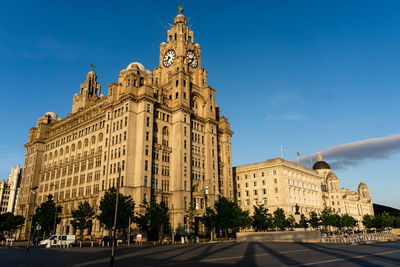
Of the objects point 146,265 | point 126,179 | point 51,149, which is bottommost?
point 146,265

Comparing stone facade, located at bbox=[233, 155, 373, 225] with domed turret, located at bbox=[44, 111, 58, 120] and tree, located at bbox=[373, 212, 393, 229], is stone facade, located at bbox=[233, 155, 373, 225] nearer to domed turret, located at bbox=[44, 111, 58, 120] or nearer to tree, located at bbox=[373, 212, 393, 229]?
tree, located at bbox=[373, 212, 393, 229]

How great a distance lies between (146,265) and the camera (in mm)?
23641

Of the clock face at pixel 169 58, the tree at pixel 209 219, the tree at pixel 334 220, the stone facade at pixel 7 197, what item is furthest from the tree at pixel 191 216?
the stone facade at pixel 7 197

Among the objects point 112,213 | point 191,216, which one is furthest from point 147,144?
point 112,213

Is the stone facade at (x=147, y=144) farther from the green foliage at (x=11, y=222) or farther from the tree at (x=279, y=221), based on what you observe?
the tree at (x=279, y=221)

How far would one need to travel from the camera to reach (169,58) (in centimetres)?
9775

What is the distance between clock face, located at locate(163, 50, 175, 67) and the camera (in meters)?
96.9

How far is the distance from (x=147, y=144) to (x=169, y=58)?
3788 cm

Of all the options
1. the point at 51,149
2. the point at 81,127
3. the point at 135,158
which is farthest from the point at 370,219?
the point at 51,149

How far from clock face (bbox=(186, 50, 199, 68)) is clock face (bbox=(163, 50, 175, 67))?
16.5ft

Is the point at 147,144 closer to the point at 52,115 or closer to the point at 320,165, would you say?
the point at 52,115

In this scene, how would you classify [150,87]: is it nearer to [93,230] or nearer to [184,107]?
[184,107]

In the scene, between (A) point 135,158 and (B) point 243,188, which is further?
(B) point 243,188

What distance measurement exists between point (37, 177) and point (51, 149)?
1099cm
